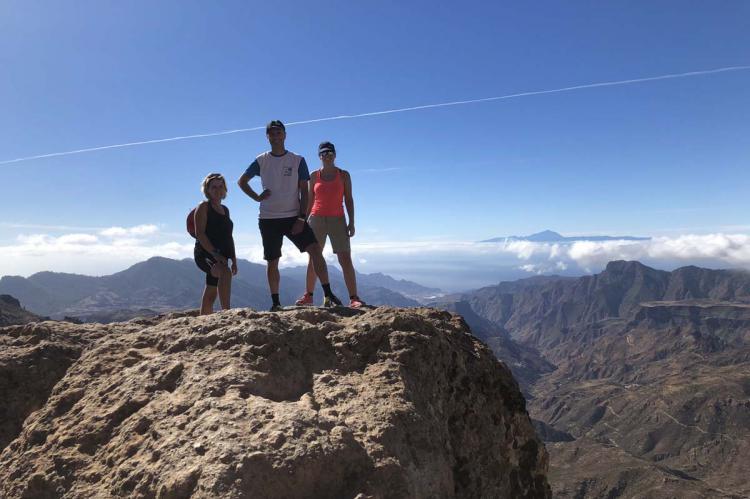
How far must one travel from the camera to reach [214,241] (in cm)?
943

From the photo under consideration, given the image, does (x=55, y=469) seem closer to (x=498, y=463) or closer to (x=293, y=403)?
(x=293, y=403)

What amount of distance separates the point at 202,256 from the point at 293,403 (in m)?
5.54

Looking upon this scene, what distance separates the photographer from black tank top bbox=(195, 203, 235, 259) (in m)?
9.39

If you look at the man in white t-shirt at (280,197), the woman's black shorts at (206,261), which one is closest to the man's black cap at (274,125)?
the man in white t-shirt at (280,197)

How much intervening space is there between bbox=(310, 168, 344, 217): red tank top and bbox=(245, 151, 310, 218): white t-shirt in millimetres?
777

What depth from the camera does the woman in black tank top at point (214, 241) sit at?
363 inches

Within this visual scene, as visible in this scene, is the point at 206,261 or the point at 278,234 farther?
the point at 278,234

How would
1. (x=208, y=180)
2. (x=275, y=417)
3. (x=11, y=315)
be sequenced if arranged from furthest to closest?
1. (x=11, y=315)
2. (x=208, y=180)
3. (x=275, y=417)

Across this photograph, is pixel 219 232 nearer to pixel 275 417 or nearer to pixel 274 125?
pixel 274 125

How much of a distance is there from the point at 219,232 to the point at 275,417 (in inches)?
227

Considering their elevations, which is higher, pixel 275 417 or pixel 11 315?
pixel 275 417

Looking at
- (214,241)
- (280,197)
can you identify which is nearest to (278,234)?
(280,197)

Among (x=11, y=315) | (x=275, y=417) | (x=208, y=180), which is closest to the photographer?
(x=275, y=417)

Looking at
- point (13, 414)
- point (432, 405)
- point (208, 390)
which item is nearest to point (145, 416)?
point (208, 390)
